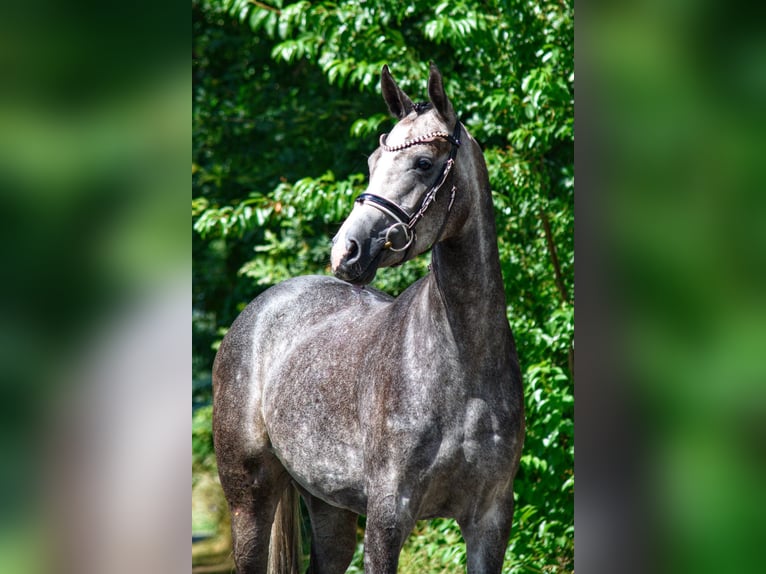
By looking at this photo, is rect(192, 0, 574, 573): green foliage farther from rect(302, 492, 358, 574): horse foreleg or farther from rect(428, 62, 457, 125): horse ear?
rect(428, 62, 457, 125): horse ear

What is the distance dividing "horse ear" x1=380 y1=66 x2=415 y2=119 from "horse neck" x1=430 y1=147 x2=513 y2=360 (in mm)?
235

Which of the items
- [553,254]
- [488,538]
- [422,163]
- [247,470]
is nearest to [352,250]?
[422,163]

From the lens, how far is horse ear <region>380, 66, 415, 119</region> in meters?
2.66

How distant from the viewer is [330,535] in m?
3.64

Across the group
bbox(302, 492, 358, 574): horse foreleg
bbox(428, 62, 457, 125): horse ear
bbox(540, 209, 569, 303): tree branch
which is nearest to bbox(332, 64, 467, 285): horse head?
bbox(428, 62, 457, 125): horse ear

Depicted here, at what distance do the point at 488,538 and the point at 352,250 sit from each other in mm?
920

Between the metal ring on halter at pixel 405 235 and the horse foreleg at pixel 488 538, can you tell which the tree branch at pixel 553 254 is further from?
the metal ring on halter at pixel 405 235

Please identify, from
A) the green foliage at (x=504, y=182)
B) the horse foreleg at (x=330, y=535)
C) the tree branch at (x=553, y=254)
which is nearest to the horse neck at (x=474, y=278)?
the horse foreleg at (x=330, y=535)

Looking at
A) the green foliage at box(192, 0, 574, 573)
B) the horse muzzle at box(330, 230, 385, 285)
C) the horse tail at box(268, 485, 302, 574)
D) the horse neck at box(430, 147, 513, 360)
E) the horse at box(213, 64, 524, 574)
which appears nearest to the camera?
the horse muzzle at box(330, 230, 385, 285)

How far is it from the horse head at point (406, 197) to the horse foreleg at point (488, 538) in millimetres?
768

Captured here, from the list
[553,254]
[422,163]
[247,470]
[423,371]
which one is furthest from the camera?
[553,254]

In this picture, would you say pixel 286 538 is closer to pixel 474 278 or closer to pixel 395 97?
pixel 474 278
